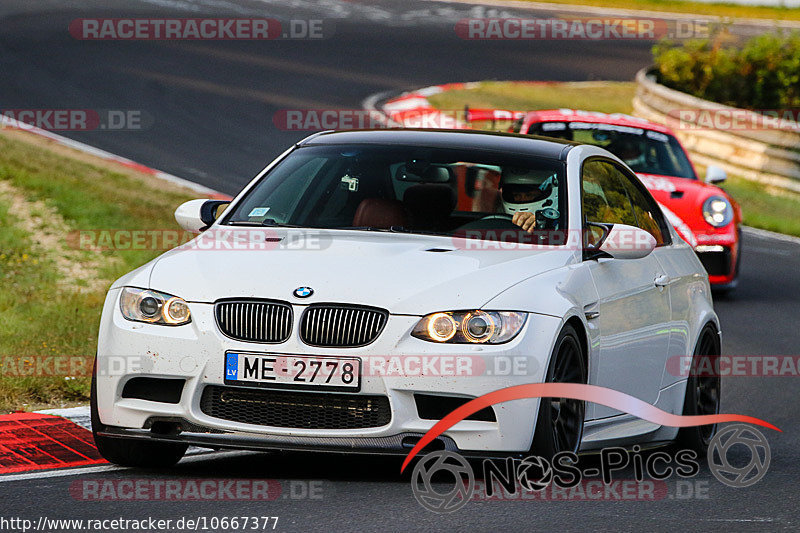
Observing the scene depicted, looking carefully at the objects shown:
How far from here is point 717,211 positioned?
1317 cm

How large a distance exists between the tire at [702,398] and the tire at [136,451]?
2647mm

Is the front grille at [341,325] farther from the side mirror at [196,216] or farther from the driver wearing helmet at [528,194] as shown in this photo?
the side mirror at [196,216]

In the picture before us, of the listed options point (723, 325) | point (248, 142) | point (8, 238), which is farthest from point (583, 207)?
point (248, 142)

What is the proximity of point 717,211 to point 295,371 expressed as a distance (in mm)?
8098

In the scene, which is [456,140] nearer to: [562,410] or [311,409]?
[562,410]

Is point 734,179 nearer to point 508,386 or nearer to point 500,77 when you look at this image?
point 500,77

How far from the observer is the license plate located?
5.74 m

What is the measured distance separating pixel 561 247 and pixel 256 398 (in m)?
1.62

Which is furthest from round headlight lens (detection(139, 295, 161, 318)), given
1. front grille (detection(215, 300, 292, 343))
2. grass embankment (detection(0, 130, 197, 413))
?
grass embankment (detection(0, 130, 197, 413))

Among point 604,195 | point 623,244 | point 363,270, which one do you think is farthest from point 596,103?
point 363,270

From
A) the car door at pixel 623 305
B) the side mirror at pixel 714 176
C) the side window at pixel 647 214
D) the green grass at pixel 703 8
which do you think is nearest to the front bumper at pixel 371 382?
the car door at pixel 623 305

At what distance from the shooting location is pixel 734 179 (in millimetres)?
21562

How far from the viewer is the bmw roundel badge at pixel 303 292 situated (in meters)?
5.88

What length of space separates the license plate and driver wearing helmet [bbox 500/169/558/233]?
152 cm
